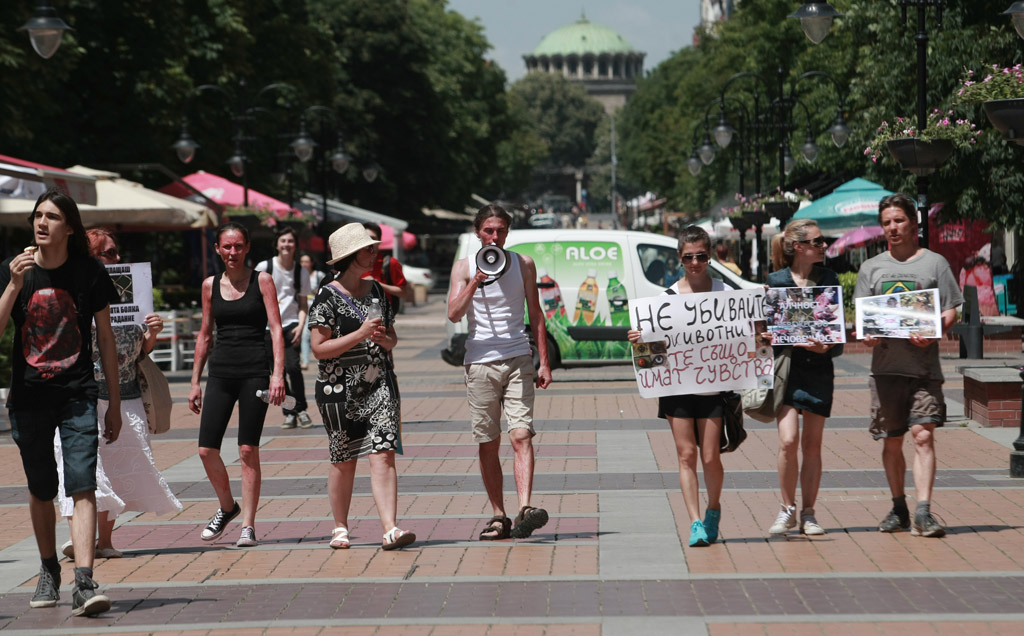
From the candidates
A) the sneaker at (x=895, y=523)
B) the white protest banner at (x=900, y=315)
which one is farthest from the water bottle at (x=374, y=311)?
the sneaker at (x=895, y=523)

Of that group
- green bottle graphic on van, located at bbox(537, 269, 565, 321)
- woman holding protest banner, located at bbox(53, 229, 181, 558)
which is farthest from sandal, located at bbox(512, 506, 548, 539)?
green bottle graphic on van, located at bbox(537, 269, 565, 321)

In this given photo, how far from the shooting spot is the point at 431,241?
78.2 m

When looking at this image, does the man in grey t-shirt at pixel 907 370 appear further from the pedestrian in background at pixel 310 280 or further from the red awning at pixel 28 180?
the pedestrian in background at pixel 310 280

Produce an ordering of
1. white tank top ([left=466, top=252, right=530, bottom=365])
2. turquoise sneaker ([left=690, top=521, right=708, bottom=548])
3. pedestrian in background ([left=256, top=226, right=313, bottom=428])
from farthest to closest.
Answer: pedestrian in background ([left=256, top=226, right=313, bottom=428]), white tank top ([left=466, top=252, right=530, bottom=365]), turquoise sneaker ([left=690, top=521, right=708, bottom=548])

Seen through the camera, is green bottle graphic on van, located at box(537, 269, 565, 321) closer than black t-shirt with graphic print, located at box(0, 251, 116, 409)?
No

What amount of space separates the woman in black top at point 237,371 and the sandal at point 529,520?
1.37m

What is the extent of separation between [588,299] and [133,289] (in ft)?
36.0

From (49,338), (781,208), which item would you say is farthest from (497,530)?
(781,208)

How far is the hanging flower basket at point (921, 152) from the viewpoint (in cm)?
1257

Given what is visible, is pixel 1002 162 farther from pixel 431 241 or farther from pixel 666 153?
pixel 431 241

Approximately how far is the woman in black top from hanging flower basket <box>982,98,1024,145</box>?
4.83 meters

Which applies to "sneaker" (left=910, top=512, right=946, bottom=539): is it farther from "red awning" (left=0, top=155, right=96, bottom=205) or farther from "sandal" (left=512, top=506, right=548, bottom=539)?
→ "red awning" (left=0, top=155, right=96, bottom=205)

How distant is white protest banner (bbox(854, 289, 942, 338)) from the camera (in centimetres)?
757

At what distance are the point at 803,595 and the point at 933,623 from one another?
26.5 inches
